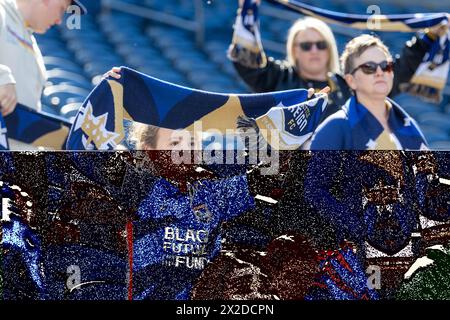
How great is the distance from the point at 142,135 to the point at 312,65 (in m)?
1.24

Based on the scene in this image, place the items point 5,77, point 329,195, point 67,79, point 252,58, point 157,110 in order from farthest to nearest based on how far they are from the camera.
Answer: point 67,79 < point 252,58 < point 5,77 < point 157,110 < point 329,195

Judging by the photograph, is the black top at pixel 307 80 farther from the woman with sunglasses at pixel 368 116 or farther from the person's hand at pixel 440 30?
the woman with sunglasses at pixel 368 116

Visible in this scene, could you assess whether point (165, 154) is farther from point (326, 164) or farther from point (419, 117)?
point (419, 117)

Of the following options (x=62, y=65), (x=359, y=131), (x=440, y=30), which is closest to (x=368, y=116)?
(x=359, y=131)

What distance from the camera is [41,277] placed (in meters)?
3.78

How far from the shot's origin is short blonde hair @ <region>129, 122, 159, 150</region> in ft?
13.3

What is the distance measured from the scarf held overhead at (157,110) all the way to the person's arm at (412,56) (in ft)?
4.52

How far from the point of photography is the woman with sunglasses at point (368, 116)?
4316 mm

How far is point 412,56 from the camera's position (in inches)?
215

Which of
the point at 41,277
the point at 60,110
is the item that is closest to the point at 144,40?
the point at 60,110

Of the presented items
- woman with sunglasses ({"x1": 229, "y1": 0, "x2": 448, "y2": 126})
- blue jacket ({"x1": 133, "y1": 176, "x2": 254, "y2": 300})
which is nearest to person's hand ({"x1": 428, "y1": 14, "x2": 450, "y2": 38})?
woman with sunglasses ({"x1": 229, "y1": 0, "x2": 448, "y2": 126})

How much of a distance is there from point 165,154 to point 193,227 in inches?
9.9

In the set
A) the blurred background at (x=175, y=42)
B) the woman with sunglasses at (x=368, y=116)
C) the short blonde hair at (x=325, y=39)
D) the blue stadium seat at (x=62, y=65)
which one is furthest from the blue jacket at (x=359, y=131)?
the blue stadium seat at (x=62, y=65)

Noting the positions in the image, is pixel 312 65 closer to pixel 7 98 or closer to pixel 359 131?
pixel 359 131
